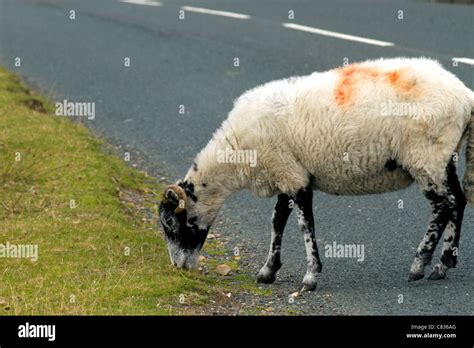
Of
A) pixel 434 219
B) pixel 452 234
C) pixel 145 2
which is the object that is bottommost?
pixel 452 234

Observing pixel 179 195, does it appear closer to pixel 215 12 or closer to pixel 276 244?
pixel 276 244

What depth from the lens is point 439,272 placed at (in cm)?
887

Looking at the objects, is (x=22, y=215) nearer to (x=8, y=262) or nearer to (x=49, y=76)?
(x=8, y=262)

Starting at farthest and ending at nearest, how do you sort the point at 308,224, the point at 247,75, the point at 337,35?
the point at 337,35
the point at 247,75
the point at 308,224

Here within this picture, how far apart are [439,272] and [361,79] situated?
64.7 inches

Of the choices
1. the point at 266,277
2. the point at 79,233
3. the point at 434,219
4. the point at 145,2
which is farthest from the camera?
the point at 145,2

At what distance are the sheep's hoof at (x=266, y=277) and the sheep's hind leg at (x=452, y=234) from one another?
128 centimetres

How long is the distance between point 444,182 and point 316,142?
1062 mm

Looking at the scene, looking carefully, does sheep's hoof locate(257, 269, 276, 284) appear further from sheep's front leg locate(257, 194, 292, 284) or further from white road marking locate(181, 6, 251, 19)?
white road marking locate(181, 6, 251, 19)

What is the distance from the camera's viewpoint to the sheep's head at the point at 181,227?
9320 mm

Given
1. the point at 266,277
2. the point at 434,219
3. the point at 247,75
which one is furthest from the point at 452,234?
the point at 247,75

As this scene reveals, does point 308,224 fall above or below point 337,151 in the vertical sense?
below

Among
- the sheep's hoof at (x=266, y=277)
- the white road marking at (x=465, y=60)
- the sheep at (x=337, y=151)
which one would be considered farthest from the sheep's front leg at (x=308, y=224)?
the white road marking at (x=465, y=60)

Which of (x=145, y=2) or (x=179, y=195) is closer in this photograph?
(x=179, y=195)
